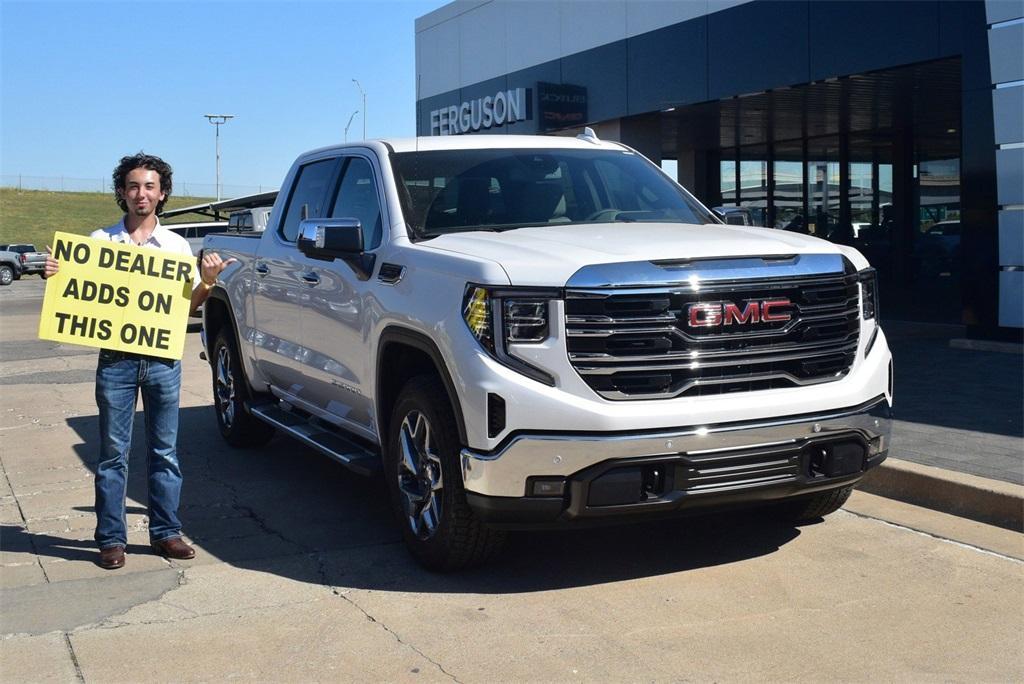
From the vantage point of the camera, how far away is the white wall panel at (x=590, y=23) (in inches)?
782

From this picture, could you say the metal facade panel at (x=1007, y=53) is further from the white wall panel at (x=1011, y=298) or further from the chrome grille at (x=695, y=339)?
the chrome grille at (x=695, y=339)

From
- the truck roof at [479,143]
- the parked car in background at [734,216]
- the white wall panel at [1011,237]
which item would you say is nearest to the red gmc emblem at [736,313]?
the parked car in background at [734,216]

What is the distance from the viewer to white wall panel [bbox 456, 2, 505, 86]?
76.6ft

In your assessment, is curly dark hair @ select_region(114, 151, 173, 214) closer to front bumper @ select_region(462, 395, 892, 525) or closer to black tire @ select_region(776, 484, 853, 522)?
front bumper @ select_region(462, 395, 892, 525)

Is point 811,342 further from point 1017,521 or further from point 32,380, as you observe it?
point 32,380

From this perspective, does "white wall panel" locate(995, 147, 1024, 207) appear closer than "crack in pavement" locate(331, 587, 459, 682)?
No

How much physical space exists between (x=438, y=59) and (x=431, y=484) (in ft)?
71.9

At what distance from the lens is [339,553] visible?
5.68 m

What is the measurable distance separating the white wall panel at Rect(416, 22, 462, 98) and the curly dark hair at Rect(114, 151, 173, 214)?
19.8 metres

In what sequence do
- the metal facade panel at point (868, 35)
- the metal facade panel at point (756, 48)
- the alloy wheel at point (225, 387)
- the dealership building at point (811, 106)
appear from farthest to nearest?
the metal facade panel at point (756, 48) < the metal facade panel at point (868, 35) < the dealership building at point (811, 106) < the alloy wheel at point (225, 387)

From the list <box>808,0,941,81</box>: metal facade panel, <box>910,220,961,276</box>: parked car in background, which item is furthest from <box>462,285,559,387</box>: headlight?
<box>910,220,961,276</box>: parked car in background

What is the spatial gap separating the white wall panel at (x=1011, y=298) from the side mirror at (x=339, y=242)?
8896mm

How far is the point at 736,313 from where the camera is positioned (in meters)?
4.82

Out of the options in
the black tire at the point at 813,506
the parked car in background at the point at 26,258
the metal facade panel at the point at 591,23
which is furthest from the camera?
the parked car in background at the point at 26,258
